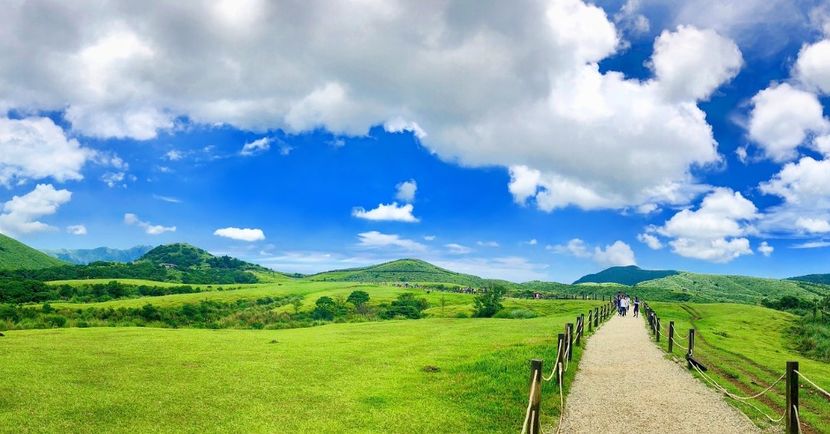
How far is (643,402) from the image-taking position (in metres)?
18.2

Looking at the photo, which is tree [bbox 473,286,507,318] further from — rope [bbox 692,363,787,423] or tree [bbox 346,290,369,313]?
rope [bbox 692,363,787,423]

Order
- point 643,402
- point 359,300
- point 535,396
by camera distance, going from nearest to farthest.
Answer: point 535,396, point 643,402, point 359,300

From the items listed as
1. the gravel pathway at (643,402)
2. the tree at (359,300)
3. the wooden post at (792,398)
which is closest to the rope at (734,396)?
the gravel pathway at (643,402)

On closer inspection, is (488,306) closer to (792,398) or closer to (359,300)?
(359,300)

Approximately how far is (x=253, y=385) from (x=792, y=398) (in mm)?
18441

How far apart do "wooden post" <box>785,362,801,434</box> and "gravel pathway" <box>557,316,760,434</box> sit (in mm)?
1212

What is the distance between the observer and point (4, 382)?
1678 centimetres

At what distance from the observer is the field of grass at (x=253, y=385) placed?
14672 millimetres

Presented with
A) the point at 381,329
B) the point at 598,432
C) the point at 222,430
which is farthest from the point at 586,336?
the point at 222,430

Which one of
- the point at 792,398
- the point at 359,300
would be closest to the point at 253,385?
the point at 792,398

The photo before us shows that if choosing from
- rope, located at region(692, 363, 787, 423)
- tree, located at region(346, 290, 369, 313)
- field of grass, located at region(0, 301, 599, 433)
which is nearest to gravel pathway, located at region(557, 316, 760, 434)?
rope, located at region(692, 363, 787, 423)

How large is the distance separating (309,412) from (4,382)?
11.1 metres

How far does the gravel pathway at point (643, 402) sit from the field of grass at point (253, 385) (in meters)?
1.36

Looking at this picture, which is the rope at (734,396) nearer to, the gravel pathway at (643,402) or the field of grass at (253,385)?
the gravel pathway at (643,402)
